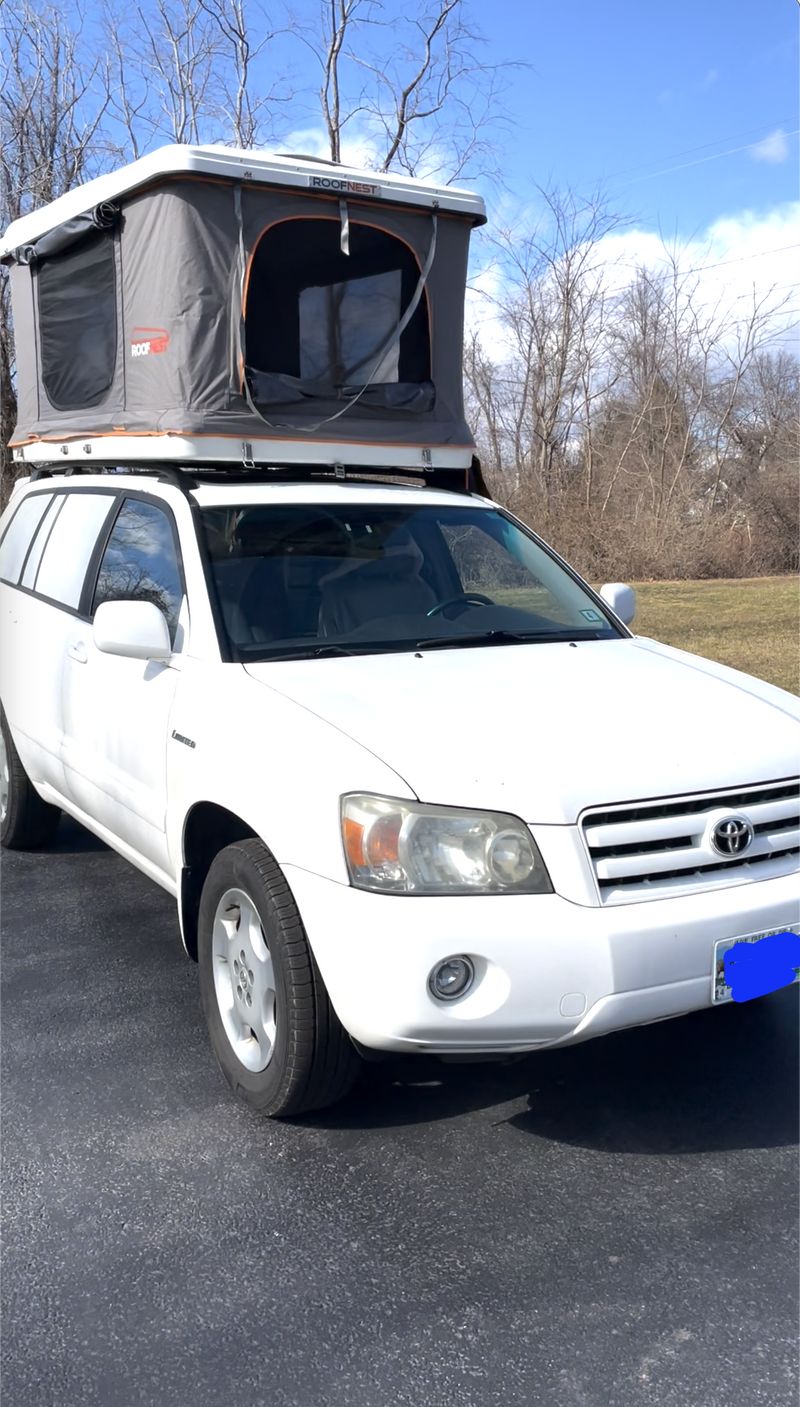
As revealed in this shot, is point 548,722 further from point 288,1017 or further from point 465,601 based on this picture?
point 465,601

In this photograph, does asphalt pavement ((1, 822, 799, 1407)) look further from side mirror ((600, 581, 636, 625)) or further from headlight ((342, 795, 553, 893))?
side mirror ((600, 581, 636, 625))

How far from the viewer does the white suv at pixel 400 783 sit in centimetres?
295

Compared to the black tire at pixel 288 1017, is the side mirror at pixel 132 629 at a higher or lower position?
higher

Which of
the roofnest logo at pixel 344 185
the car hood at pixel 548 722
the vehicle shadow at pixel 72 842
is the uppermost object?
the roofnest logo at pixel 344 185

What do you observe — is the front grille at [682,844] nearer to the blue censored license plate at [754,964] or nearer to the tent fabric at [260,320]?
the blue censored license plate at [754,964]

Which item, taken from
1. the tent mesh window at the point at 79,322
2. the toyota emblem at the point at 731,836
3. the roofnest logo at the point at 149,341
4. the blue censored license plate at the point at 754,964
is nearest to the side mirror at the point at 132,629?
the roofnest logo at the point at 149,341

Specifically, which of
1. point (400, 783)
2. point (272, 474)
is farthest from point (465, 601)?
point (400, 783)

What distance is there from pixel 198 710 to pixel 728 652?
9.46 m

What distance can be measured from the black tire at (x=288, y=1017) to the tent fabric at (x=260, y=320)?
226 centimetres

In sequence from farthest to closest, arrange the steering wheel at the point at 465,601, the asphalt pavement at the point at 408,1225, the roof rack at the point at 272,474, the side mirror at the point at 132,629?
the roof rack at the point at 272,474 < the steering wheel at the point at 465,601 < the side mirror at the point at 132,629 < the asphalt pavement at the point at 408,1225

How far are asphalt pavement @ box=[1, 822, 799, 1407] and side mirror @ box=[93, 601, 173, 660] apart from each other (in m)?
1.29

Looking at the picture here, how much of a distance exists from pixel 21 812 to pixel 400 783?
11.3ft

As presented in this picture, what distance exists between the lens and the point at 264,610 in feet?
13.6

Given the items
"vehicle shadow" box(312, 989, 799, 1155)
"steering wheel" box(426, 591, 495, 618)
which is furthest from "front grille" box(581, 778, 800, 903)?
"steering wheel" box(426, 591, 495, 618)
